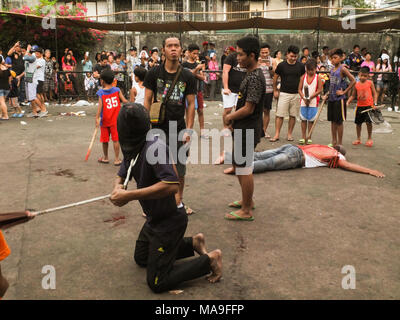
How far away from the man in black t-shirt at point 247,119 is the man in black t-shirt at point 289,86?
3.90 m

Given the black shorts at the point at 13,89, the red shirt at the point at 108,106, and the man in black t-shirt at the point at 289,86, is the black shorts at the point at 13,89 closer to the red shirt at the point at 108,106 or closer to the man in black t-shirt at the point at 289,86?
the red shirt at the point at 108,106

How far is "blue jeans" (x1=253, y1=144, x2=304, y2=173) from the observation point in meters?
6.04

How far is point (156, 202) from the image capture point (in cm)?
298

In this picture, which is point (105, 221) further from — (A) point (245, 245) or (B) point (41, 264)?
(A) point (245, 245)

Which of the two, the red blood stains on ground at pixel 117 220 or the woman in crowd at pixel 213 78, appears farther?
the woman in crowd at pixel 213 78

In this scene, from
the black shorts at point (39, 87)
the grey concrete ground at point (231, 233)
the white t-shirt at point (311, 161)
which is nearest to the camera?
the grey concrete ground at point (231, 233)

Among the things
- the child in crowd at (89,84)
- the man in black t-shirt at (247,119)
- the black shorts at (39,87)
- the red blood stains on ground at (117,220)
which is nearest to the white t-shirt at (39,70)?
the black shorts at (39,87)

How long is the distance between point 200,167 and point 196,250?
10.3 ft

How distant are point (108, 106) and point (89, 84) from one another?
8331mm

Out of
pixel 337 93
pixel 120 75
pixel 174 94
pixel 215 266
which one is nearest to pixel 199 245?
pixel 215 266

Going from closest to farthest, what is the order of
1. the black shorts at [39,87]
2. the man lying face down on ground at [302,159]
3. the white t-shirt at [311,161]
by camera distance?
the man lying face down on ground at [302,159] < the white t-shirt at [311,161] < the black shorts at [39,87]

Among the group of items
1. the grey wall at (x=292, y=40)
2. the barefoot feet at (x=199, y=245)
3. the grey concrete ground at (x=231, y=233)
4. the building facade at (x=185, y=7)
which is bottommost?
the grey concrete ground at (x=231, y=233)

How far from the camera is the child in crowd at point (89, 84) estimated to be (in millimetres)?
14117

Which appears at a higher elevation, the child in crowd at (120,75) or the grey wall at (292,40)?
the grey wall at (292,40)
